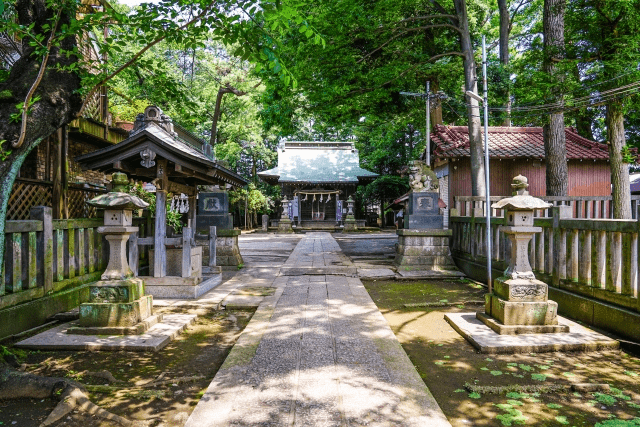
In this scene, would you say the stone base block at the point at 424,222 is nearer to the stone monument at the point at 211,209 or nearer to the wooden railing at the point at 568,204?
the wooden railing at the point at 568,204

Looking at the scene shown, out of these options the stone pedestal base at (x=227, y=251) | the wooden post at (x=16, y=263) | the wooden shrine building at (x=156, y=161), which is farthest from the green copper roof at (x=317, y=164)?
the wooden post at (x=16, y=263)

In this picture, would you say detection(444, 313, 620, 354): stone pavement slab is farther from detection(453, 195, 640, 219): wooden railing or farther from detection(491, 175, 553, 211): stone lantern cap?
detection(453, 195, 640, 219): wooden railing

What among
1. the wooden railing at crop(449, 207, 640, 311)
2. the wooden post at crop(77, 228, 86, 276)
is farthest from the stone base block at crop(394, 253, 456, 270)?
the wooden post at crop(77, 228, 86, 276)

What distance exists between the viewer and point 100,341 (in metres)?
4.21

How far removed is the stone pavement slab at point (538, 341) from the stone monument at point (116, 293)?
154 inches

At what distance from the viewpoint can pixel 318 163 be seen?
31.1m

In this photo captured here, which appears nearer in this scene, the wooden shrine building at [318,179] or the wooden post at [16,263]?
the wooden post at [16,263]

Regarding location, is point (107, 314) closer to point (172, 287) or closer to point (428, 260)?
point (172, 287)

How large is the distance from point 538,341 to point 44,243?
6146 millimetres

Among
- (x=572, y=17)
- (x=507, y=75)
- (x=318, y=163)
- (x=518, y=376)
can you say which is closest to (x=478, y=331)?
(x=518, y=376)

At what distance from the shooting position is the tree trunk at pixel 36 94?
140 inches

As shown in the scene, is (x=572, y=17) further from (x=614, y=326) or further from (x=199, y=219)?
(x=199, y=219)

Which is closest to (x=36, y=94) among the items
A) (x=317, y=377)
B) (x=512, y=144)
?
(x=317, y=377)

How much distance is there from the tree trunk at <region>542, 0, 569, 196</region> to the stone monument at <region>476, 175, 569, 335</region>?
533 centimetres
